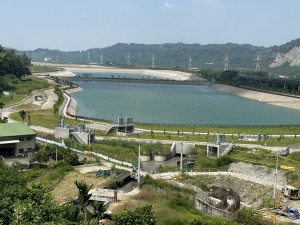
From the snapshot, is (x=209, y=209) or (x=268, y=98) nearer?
(x=209, y=209)

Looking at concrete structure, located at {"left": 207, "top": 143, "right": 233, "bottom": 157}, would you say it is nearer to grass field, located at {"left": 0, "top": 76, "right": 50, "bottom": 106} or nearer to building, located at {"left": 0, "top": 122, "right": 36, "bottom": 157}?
building, located at {"left": 0, "top": 122, "right": 36, "bottom": 157}

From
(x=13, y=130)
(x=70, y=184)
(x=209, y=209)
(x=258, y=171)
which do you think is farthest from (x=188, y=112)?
(x=209, y=209)

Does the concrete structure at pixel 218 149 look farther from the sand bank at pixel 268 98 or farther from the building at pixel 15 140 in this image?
the sand bank at pixel 268 98

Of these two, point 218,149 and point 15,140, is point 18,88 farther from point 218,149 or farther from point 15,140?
point 218,149

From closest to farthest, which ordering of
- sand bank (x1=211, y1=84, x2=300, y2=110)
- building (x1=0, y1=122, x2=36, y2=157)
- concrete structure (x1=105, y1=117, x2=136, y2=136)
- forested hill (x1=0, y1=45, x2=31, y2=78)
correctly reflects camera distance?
building (x1=0, y1=122, x2=36, y2=157) < concrete structure (x1=105, y1=117, x2=136, y2=136) < forested hill (x1=0, y1=45, x2=31, y2=78) < sand bank (x1=211, y1=84, x2=300, y2=110)

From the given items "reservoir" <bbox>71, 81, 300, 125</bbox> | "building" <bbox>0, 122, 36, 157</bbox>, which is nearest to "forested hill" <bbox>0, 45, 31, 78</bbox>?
"reservoir" <bbox>71, 81, 300, 125</bbox>

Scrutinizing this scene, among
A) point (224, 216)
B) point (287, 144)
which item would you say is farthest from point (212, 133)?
point (224, 216)

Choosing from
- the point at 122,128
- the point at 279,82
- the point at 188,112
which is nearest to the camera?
the point at 122,128

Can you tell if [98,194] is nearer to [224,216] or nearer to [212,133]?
[224,216]
